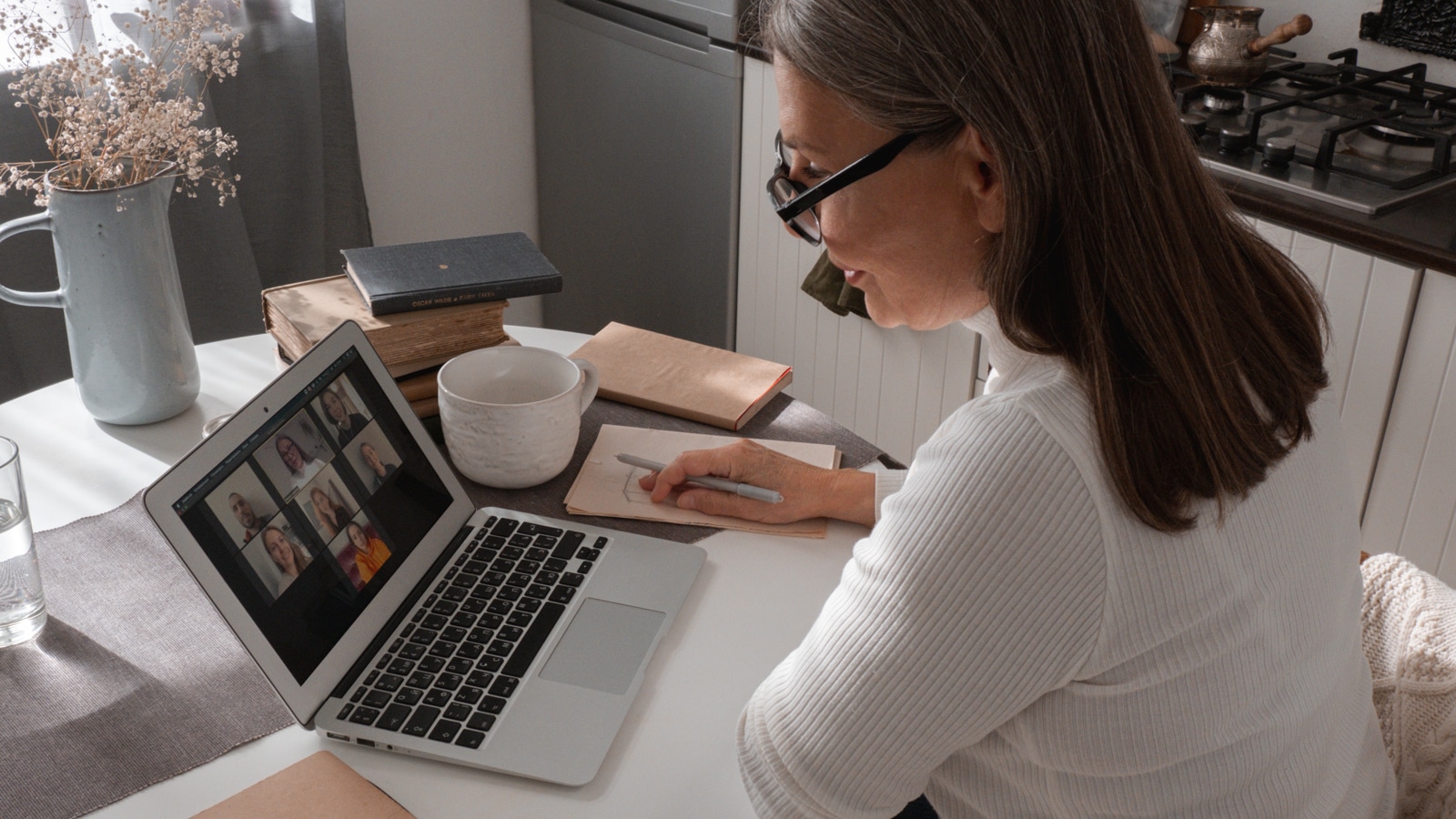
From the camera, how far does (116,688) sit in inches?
34.8

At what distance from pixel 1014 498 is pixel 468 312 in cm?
71

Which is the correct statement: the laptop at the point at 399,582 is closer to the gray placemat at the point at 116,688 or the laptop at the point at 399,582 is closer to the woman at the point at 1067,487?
the gray placemat at the point at 116,688

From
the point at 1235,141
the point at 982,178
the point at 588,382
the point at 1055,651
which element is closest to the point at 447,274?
the point at 588,382

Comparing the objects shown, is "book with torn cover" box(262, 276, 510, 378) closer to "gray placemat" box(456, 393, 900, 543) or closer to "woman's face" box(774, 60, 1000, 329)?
"gray placemat" box(456, 393, 900, 543)

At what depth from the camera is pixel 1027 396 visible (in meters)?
0.72

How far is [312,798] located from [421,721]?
0.09 meters

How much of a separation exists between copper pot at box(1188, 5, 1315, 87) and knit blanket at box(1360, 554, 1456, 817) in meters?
1.13

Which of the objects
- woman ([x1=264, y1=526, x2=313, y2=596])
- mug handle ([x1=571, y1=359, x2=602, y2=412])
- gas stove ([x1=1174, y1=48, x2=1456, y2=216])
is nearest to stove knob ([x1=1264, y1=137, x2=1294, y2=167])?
gas stove ([x1=1174, y1=48, x2=1456, y2=216])

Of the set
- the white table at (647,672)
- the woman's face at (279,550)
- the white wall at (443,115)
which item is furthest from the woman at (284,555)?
the white wall at (443,115)

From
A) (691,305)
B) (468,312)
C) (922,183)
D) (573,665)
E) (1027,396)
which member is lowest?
(691,305)

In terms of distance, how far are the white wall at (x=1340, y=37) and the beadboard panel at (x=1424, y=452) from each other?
0.66 m

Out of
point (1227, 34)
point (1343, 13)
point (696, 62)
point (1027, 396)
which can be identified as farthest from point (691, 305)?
point (1027, 396)

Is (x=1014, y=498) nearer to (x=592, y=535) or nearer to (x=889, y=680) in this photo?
(x=889, y=680)

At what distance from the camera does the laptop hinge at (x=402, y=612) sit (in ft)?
2.88
